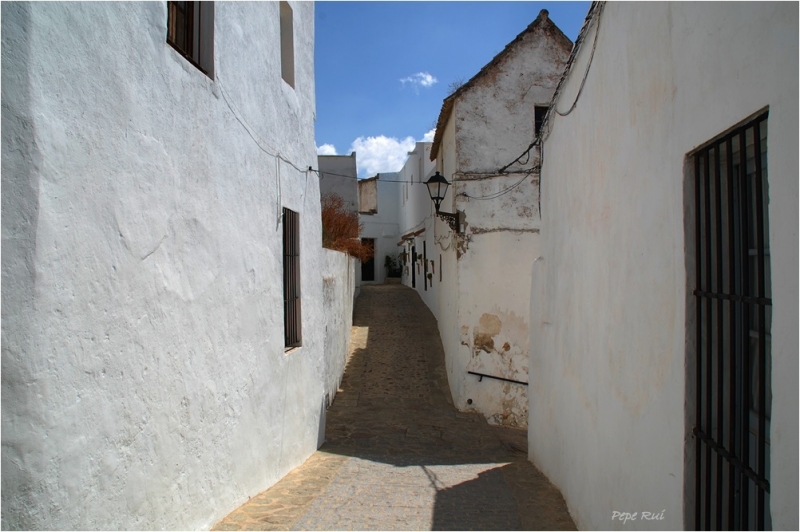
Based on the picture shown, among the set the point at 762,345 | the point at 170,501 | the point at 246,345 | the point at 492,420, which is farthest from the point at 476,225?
the point at 762,345

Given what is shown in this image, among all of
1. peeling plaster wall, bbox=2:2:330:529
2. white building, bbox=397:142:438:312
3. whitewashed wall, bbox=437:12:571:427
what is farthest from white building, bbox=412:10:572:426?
peeling plaster wall, bbox=2:2:330:529

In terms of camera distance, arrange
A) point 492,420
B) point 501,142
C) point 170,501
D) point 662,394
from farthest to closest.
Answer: point 501,142 → point 492,420 → point 170,501 → point 662,394

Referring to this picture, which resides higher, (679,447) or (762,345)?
(762,345)

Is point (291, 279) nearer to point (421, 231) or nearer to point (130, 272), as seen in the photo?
point (130, 272)

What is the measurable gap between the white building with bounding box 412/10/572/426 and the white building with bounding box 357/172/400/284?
1813cm

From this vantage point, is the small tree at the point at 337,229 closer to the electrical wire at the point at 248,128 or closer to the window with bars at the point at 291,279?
the window with bars at the point at 291,279

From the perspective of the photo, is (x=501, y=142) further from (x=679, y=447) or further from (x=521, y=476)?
(x=679, y=447)

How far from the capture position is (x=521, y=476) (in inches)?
251

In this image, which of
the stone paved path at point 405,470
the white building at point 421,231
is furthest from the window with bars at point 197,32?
the white building at point 421,231

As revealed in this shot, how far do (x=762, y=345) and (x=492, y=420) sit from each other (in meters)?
9.52

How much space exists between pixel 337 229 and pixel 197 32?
11755mm

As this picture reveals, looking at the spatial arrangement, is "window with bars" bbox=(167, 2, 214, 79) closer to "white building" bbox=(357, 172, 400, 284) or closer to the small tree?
the small tree

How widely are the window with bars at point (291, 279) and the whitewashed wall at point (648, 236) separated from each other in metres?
3.05

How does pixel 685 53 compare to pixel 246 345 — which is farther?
pixel 246 345
